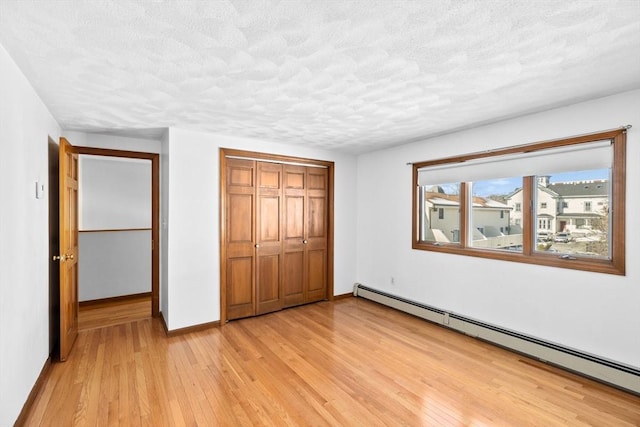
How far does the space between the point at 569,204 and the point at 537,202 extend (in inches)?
10.4

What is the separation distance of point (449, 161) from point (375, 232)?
165cm

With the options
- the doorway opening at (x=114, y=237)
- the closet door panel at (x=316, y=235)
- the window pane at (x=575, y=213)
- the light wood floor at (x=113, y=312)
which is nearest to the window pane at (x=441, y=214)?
the window pane at (x=575, y=213)

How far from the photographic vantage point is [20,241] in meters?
2.12

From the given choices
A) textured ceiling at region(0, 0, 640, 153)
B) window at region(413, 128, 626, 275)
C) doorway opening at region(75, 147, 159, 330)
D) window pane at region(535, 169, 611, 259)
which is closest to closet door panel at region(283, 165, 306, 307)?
textured ceiling at region(0, 0, 640, 153)

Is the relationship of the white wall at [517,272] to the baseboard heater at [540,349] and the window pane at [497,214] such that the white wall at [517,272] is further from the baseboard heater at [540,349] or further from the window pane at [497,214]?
the window pane at [497,214]

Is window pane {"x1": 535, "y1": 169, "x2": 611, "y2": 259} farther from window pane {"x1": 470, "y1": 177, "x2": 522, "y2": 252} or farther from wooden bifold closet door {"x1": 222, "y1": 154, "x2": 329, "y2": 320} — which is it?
wooden bifold closet door {"x1": 222, "y1": 154, "x2": 329, "y2": 320}

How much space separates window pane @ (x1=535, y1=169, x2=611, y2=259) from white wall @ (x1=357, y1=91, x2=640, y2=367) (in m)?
0.23

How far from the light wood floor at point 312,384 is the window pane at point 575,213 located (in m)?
1.18

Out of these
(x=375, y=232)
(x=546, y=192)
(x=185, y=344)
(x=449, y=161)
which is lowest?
(x=185, y=344)

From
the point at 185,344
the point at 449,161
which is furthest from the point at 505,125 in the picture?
the point at 185,344

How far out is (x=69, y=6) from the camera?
4.67 ft

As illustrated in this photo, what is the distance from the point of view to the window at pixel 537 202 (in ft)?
8.70

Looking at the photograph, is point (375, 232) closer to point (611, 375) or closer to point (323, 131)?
point (323, 131)

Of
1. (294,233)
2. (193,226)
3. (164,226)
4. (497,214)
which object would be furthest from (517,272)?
(164,226)
